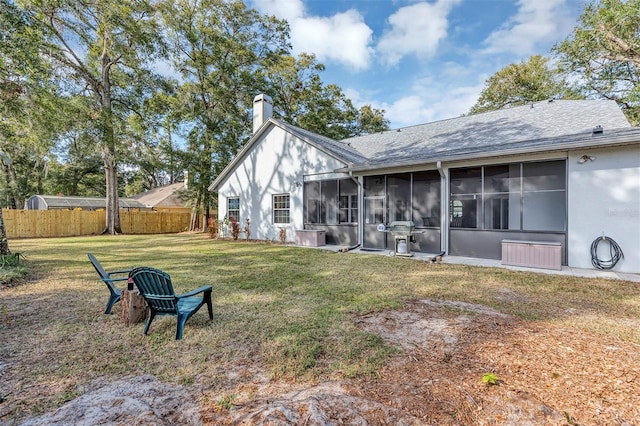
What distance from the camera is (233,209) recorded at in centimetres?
1520

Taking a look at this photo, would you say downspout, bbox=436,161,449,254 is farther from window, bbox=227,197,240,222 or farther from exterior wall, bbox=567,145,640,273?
window, bbox=227,197,240,222

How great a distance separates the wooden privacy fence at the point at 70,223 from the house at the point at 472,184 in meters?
10.7

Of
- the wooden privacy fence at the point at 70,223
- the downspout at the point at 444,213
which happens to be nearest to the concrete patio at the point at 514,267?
the downspout at the point at 444,213

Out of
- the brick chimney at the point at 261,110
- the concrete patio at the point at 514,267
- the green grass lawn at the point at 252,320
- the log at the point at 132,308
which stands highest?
the brick chimney at the point at 261,110

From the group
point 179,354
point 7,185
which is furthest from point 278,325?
point 7,185

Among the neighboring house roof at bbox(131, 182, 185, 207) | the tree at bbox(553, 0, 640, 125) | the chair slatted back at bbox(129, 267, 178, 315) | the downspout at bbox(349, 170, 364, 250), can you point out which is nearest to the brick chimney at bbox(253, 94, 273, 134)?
the downspout at bbox(349, 170, 364, 250)

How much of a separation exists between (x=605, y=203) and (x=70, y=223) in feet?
80.0

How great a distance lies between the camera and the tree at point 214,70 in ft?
60.0

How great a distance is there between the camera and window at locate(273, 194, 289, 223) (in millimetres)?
12828

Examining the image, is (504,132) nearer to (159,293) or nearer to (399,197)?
(399,197)

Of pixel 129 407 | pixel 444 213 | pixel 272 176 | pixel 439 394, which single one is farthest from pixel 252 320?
pixel 272 176

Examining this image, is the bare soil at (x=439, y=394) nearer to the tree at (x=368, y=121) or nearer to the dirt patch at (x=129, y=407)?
the dirt patch at (x=129, y=407)

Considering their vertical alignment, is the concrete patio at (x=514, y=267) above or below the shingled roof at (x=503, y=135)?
below

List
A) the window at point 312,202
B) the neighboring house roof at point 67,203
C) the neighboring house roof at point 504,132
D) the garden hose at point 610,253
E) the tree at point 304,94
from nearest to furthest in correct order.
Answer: the garden hose at point 610,253 < the neighboring house roof at point 504,132 < the window at point 312,202 < the tree at point 304,94 < the neighboring house roof at point 67,203
